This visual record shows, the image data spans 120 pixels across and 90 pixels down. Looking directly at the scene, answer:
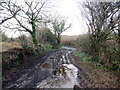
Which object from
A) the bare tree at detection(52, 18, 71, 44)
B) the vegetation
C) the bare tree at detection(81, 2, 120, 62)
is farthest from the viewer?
the bare tree at detection(52, 18, 71, 44)

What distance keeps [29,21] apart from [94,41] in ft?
32.8

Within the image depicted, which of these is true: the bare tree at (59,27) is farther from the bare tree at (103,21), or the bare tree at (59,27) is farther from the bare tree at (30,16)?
the bare tree at (103,21)

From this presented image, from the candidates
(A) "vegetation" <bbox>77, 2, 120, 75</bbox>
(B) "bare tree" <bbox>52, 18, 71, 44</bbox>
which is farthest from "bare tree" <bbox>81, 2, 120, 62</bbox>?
(B) "bare tree" <bbox>52, 18, 71, 44</bbox>

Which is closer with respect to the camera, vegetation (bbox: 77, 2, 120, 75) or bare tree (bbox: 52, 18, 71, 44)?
vegetation (bbox: 77, 2, 120, 75)

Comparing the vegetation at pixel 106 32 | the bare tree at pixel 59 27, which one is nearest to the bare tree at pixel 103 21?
the vegetation at pixel 106 32

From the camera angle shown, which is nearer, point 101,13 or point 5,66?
point 5,66

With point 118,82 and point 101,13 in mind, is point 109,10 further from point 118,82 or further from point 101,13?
point 118,82

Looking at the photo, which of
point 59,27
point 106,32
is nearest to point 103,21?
point 106,32

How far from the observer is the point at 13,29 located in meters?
15.0

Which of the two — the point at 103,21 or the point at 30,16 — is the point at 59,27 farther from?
the point at 103,21

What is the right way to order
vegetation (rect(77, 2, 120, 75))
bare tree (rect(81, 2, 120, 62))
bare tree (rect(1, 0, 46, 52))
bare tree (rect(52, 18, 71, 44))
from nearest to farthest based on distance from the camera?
1. vegetation (rect(77, 2, 120, 75))
2. bare tree (rect(81, 2, 120, 62))
3. bare tree (rect(1, 0, 46, 52))
4. bare tree (rect(52, 18, 71, 44))

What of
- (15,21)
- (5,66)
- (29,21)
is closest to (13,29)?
(15,21)

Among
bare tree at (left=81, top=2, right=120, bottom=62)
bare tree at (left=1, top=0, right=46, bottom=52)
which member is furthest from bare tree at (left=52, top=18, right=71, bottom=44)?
bare tree at (left=81, top=2, right=120, bottom=62)

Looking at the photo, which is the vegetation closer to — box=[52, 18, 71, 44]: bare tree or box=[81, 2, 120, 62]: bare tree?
box=[81, 2, 120, 62]: bare tree
